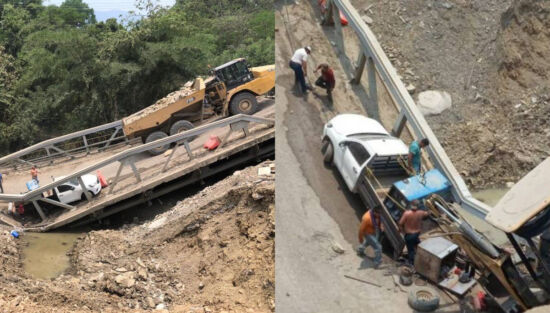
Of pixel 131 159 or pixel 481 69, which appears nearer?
pixel 131 159

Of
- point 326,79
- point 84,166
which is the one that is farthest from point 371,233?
point 84,166

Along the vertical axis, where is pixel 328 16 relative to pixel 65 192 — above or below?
above

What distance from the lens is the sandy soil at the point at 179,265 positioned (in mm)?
10484

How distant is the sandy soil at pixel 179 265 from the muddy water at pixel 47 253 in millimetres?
325

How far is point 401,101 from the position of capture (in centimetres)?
1162

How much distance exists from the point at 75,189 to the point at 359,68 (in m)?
10.1

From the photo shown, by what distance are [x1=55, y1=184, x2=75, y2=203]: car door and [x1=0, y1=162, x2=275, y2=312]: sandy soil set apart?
77.7 inches

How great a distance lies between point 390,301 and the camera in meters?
8.01

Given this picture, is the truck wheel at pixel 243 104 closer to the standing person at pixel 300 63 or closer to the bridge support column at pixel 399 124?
the standing person at pixel 300 63

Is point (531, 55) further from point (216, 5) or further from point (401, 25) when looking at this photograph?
point (216, 5)

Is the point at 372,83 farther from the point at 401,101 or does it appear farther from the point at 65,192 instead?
the point at 65,192

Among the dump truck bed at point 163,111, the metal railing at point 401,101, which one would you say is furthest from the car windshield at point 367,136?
the dump truck bed at point 163,111

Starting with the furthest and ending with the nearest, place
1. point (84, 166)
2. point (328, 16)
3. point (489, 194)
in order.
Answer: point (84, 166) < point (328, 16) < point (489, 194)

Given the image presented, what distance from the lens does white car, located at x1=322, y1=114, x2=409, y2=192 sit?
9836mm
